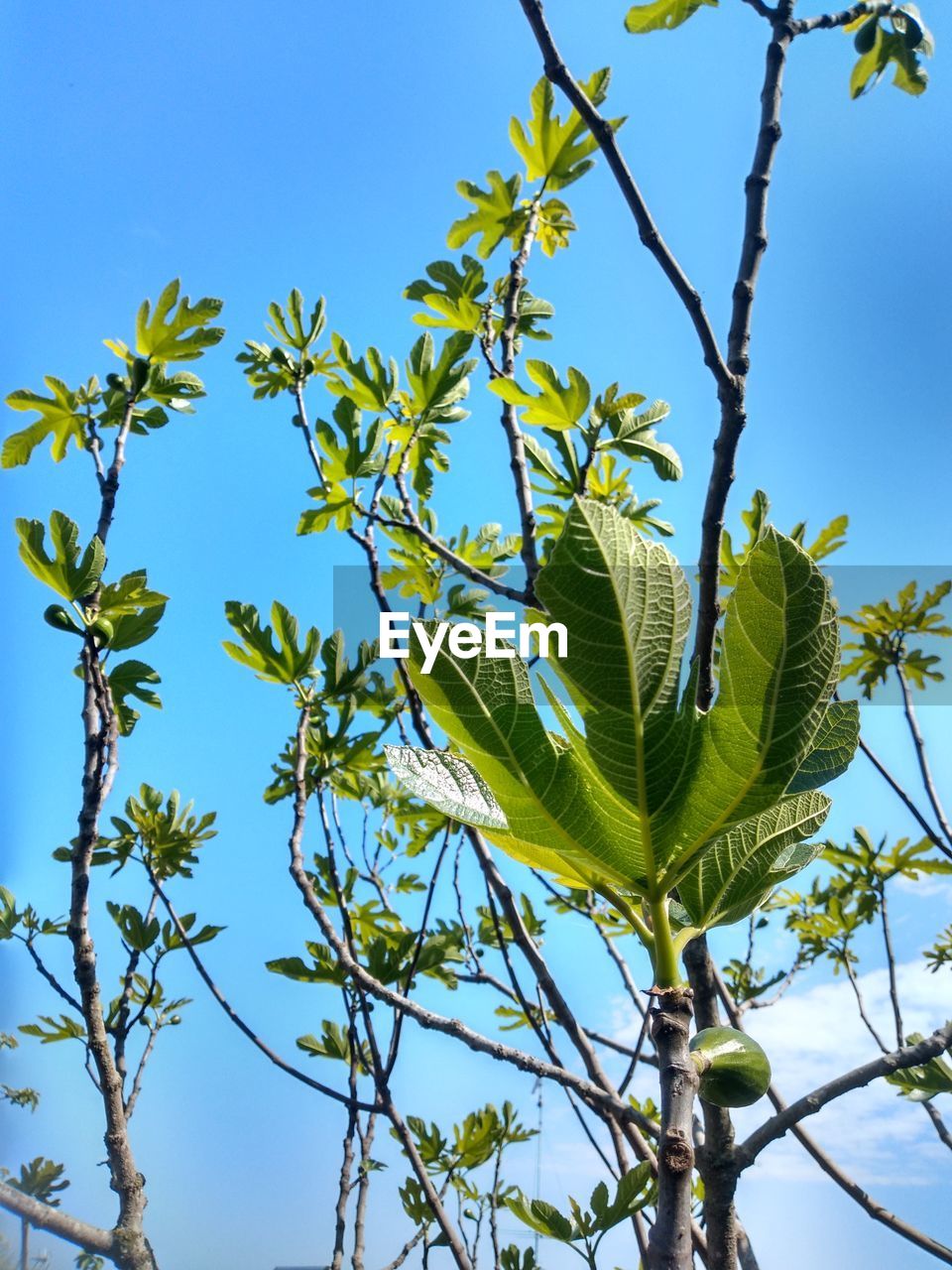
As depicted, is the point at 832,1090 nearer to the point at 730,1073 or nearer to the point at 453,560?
the point at 730,1073

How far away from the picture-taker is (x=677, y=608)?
18.8 inches

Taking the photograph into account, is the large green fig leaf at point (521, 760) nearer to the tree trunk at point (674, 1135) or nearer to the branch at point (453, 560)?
the tree trunk at point (674, 1135)

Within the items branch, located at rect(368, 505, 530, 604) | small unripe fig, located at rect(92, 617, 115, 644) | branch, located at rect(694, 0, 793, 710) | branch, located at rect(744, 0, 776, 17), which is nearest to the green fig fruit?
small unripe fig, located at rect(92, 617, 115, 644)

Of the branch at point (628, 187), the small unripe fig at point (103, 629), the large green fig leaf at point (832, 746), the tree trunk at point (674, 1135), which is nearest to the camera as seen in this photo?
the tree trunk at point (674, 1135)

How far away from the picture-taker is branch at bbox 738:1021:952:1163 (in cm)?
57

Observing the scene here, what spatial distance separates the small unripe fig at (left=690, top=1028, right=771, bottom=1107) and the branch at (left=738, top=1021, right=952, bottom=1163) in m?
0.05

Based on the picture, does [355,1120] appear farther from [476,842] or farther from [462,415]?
[462,415]

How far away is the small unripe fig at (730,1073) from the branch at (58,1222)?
0.55 metres

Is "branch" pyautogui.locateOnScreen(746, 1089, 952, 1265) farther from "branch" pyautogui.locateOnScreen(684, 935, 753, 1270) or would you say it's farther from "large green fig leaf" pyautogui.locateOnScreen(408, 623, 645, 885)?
"large green fig leaf" pyautogui.locateOnScreen(408, 623, 645, 885)

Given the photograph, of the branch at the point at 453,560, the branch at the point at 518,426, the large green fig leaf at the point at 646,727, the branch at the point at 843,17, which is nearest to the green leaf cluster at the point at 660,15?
the branch at the point at 843,17

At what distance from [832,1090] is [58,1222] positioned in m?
0.69

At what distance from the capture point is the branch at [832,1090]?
0.57 meters

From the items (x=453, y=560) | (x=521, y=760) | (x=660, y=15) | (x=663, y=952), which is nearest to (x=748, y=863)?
(x=663, y=952)

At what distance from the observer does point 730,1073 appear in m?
0.53
